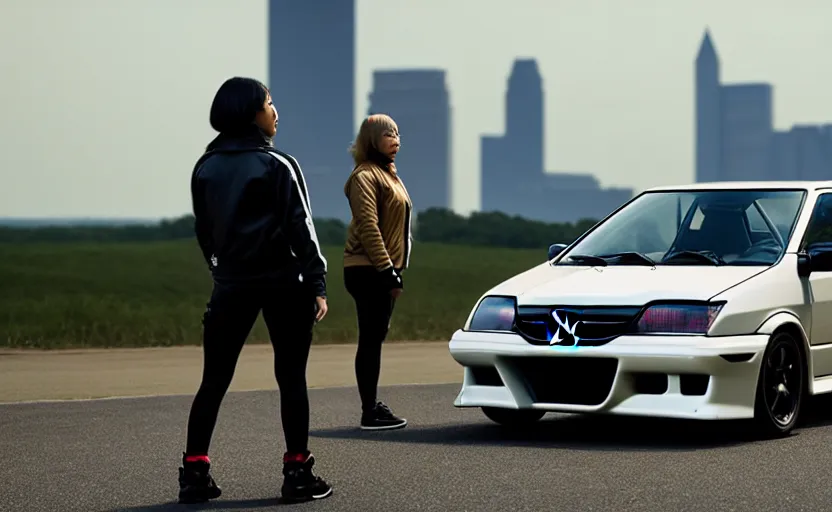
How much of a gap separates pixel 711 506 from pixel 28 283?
65576mm

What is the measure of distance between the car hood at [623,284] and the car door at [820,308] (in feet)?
1.70

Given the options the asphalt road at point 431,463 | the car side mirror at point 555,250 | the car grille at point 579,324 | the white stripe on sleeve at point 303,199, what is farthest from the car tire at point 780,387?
the white stripe on sleeve at point 303,199

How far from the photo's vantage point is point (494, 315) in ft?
33.7

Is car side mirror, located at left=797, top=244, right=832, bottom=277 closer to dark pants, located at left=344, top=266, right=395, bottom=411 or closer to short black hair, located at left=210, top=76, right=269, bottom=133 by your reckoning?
dark pants, located at left=344, top=266, right=395, bottom=411

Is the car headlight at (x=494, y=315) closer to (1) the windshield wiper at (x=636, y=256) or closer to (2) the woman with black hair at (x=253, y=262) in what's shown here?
(1) the windshield wiper at (x=636, y=256)

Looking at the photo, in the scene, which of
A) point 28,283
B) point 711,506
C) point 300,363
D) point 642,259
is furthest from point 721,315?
point 28,283

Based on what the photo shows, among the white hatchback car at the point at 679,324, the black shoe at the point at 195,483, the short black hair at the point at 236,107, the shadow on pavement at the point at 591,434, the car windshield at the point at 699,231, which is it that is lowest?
the shadow on pavement at the point at 591,434

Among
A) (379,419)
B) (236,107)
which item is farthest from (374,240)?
(236,107)

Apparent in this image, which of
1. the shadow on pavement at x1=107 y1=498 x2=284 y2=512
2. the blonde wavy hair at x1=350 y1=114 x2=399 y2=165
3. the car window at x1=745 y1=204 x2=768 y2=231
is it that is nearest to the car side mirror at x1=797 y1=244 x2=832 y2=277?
the car window at x1=745 y1=204 x2=768 y2=231

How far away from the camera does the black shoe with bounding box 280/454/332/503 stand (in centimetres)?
771

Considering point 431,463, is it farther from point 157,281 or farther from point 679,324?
point 157,281

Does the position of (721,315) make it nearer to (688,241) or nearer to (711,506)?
(688,241)

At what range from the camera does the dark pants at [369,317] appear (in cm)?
1059

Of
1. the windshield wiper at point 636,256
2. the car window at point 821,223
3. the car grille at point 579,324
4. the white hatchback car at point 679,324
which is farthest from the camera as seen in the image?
the car window at point 821,223
